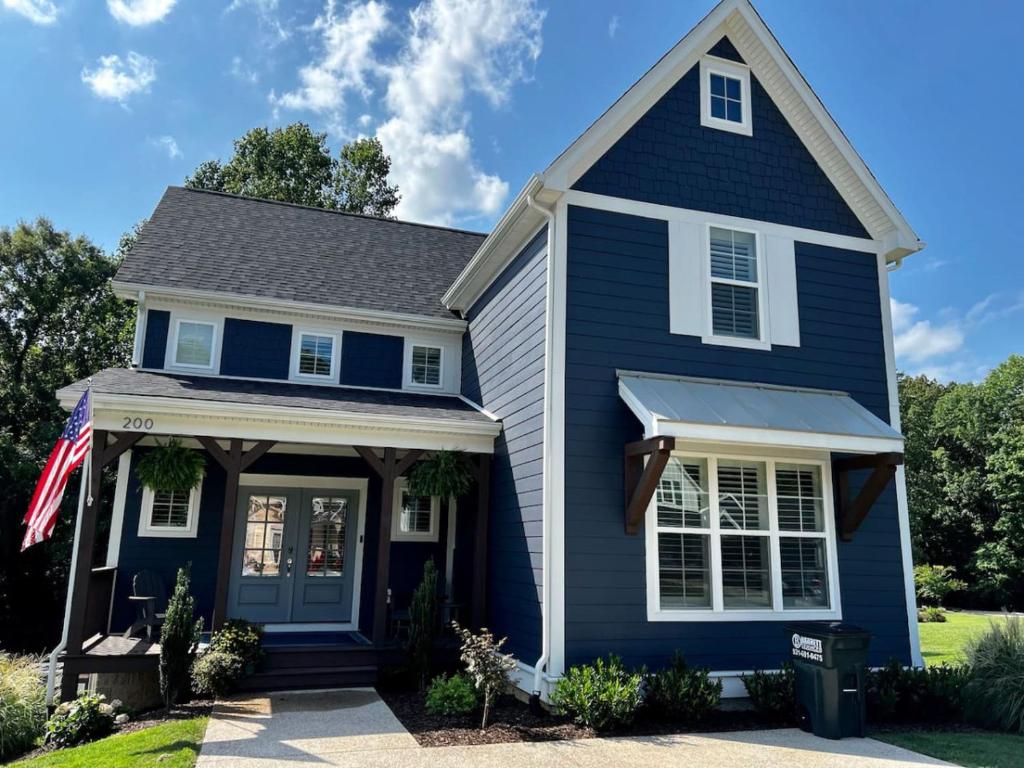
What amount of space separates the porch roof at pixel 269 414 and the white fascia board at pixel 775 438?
9.87ft

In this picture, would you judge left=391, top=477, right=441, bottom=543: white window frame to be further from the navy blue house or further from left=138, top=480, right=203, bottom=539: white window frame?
left=138, top=480, right=203, bottom=539: white window frame

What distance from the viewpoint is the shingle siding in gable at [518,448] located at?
815 centimetres

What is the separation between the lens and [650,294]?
8695 millimetres

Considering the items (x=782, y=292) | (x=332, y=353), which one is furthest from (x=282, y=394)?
(x=782, y=292)

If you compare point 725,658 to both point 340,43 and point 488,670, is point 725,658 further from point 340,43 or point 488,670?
point 340,43

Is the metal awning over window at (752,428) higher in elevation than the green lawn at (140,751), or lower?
higher

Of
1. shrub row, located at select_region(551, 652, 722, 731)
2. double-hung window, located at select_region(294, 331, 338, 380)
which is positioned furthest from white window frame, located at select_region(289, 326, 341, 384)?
shrub row, located at select_region(551, 652, 722, 731)

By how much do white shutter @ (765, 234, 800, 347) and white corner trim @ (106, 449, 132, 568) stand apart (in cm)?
910

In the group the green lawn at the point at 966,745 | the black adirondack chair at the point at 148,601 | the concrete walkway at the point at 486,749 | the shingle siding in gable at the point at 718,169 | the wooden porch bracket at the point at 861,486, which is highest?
the shingle siding in gable at the point at 718,169

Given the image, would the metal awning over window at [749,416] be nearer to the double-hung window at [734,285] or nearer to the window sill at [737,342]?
the window sill at [737,342]

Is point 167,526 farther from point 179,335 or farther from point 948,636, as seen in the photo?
point 948,636

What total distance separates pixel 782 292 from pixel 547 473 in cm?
406

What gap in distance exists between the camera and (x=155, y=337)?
36.2 ft

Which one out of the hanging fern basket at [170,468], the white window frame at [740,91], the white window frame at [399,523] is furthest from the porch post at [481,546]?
the white window frame at [740,91]
